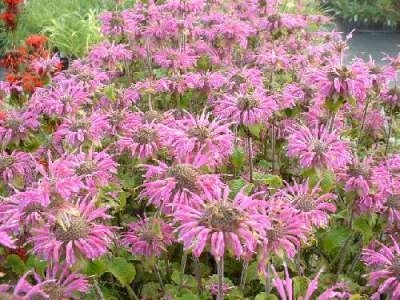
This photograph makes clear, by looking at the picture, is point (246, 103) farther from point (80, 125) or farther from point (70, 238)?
point (70, 238)

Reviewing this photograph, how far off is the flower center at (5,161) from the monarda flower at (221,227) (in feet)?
2.22

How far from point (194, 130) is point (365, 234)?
0.58m

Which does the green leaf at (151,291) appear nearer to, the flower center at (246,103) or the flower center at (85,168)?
the flower center at (85,168)

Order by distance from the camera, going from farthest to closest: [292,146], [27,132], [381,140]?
1. [381,140]
2. [27,132]
3. [292,146]

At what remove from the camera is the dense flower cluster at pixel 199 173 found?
49.5 inches

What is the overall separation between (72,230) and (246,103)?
77 cm

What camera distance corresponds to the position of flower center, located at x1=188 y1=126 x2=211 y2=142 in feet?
5.13

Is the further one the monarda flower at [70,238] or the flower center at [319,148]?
the flower center at [319,148]

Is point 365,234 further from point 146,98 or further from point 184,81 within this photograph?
point 146,98

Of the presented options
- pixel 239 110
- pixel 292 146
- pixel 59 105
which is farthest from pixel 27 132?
pixel 292 146

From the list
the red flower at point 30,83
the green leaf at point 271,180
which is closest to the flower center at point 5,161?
the green leaf at point 271,180

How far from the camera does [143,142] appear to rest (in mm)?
1742

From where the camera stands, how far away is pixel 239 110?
5.85 ft

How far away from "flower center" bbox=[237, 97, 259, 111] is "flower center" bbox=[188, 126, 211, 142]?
0.81ft
